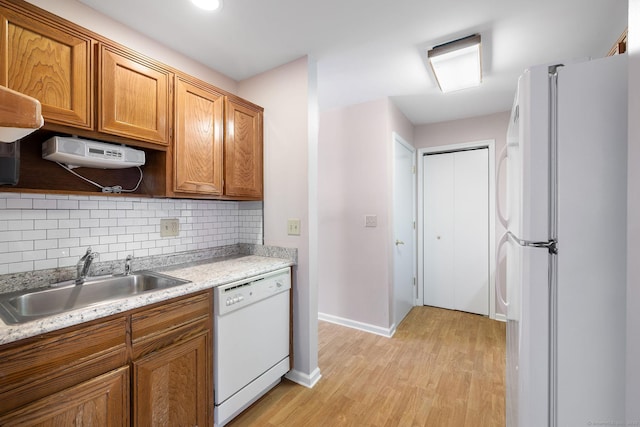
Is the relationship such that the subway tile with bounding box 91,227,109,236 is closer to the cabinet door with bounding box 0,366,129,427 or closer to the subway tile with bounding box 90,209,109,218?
the subway tile with bounding box 90,209,109,218

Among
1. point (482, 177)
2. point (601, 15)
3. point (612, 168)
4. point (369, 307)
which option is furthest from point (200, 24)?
point (482, 177)

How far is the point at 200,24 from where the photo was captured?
169 centimetres

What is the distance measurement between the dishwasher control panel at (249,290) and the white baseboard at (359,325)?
1289mm

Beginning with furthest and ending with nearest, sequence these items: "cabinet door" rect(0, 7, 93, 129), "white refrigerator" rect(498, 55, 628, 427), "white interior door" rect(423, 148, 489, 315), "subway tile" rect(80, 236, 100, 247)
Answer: "white interior door" rect(423, 148, 489, 315) → "subway tile" rect(80, 236, 100, 247) → "cabinet door" rect(0, 7, 93, 129) → "white refrigerator" rect(498, 55, 628, 427)

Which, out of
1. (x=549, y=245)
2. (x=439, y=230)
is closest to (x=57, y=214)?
(x=549, y=245)

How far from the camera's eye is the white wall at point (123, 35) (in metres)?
1.46

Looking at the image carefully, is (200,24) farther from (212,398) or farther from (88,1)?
(212,398)

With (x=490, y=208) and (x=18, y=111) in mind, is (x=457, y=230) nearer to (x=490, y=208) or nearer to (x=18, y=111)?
(x=490, y=208)

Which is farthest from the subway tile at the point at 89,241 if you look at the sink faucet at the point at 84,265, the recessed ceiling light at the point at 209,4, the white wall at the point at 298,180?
the recessed ceiling light at the point at 209,4

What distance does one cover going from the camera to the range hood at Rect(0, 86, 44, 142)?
1.17 ft

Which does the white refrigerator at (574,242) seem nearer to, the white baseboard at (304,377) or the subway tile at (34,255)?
the white baseboard at (304,377)

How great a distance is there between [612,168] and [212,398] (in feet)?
6.53

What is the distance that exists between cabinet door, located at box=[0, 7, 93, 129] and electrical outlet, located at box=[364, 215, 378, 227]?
2297mm

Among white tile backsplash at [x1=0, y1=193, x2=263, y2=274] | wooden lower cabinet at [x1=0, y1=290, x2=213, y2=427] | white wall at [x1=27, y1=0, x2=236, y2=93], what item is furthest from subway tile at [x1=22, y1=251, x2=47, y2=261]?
white wall at [x1=27, y1=0, x2=236, y2=93]
